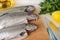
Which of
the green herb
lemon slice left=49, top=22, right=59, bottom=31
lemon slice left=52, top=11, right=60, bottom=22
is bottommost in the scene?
lemon slice left=49, top=22, right=59, bottom=31

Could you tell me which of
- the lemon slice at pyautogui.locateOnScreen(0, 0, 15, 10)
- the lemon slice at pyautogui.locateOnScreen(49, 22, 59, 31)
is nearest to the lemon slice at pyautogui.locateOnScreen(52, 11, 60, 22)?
the lemon slice at pyautogui.locateOnScreen(49, 22, 59, 31)

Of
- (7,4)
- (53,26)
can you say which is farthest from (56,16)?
(7,4)

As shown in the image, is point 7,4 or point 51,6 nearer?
point 51,6

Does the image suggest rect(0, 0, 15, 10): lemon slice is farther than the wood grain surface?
Yes

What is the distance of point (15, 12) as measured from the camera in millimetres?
1206

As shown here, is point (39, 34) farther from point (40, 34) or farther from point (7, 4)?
point (7, 4)

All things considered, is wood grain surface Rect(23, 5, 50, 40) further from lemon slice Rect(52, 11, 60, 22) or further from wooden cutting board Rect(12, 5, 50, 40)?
lemon slice Rect(52, 11, 60, 22)

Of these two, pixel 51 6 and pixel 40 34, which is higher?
pixel 51 6

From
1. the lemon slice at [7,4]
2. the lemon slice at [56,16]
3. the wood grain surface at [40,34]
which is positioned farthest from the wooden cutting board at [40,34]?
the lemon slice at [7,4]

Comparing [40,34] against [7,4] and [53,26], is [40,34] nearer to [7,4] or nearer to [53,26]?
[53,26]

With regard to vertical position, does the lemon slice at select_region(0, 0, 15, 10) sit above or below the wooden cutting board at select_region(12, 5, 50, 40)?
above

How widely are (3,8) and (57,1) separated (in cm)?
38

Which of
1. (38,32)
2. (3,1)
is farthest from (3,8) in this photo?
(38,32)

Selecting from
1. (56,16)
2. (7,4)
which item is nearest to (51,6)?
(56,16)
